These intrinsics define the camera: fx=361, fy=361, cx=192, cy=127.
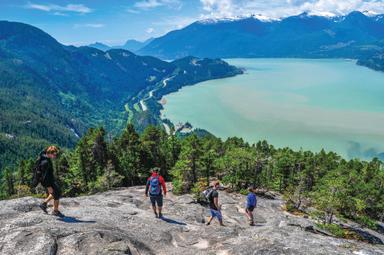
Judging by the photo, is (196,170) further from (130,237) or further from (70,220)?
(130,237)

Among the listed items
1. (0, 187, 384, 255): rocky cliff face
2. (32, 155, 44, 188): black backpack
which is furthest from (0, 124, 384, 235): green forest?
(32, 155, 44, 188): black backpack

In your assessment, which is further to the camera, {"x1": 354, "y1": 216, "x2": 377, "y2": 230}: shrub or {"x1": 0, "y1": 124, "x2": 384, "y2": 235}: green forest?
{"x1": 0, "y1": 124, "x2": 384, "y2": 235}: green forest

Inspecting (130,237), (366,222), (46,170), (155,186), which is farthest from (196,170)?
(46,170)

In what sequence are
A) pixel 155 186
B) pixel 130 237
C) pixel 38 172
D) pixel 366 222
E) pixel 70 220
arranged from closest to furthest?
pixel 130 237, pixel 38 172, pixel 70 220, pixel 155 186, pixel 366 222

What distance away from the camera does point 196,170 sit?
64.9 meters

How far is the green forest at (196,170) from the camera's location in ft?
194

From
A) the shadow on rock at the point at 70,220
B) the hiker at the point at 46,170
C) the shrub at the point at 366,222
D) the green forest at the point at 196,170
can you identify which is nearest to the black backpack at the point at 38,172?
the hiker at the point at 46,170

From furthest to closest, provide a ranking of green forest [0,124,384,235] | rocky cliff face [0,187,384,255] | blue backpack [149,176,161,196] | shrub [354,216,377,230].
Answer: green forest [0,124,384,235], shrub [354,216,377,230], blue backpack [149,176,161,196], rocky cliff face [0,187,384,255]

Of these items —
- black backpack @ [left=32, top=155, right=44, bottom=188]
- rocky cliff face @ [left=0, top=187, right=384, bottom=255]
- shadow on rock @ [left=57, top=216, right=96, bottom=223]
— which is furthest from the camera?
shadow on rock @ [left=57, top=216, right=96, bottom=223]

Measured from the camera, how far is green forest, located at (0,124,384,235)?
5916 cm

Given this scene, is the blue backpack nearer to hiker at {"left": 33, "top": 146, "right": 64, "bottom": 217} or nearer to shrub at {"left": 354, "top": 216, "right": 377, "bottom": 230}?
hiker at {"left": 33, "top": 146, "right": 64, "bottom": 217}

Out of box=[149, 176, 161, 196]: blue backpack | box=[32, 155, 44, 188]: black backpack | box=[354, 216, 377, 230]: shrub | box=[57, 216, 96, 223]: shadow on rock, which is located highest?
box=[32, 155, 44, 188]: black backpack

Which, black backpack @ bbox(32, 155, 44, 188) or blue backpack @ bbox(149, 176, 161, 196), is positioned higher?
black backpack @ bbox(32, 155, 44, 188)

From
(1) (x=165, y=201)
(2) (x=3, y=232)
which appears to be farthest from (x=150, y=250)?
(1) (x=165, y=201)
